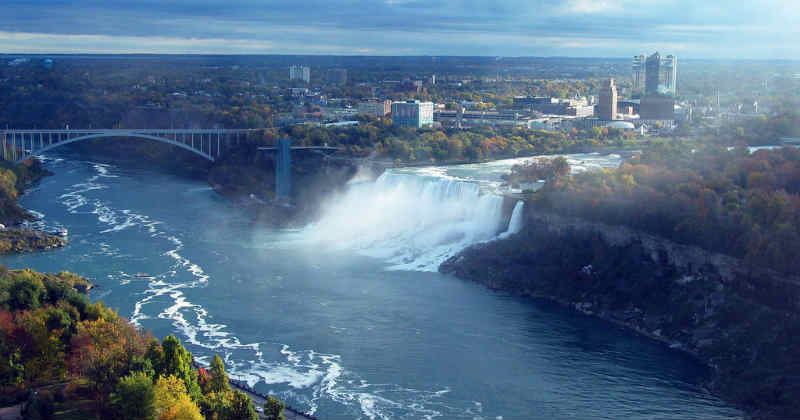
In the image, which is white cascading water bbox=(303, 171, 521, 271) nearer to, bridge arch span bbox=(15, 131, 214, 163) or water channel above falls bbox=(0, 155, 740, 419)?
water channel above falls bbox=(0, 155, 740, 419)

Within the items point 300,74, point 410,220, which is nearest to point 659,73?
point 300,74

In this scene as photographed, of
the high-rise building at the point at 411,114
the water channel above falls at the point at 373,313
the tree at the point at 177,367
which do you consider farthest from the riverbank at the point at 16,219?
the high-rise building at the point at 411,114

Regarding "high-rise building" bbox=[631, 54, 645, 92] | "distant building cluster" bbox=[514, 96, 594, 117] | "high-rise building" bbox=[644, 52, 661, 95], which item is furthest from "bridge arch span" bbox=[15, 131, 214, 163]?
"high-rise building" bbox=[631, 54, 645, 92]

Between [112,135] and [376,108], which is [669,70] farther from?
[112,135]

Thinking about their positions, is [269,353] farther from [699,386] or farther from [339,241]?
[339,241]

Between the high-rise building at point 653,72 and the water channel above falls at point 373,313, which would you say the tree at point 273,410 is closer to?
the water channel above falls at point 373,313

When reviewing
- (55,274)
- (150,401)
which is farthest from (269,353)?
(55,274)
